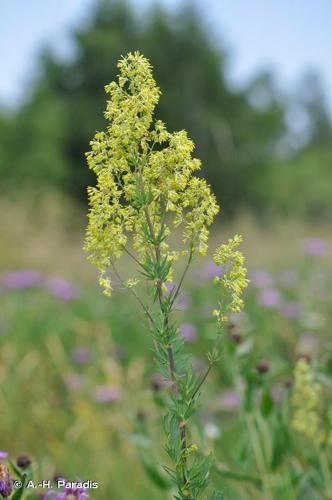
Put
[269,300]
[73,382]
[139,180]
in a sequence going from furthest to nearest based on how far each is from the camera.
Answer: [269,300] < [73,382] < [139,180]

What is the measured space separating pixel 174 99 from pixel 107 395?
816 inches

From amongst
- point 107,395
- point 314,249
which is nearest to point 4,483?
point 107,395

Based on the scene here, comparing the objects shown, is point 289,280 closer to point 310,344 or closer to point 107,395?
point 310,344

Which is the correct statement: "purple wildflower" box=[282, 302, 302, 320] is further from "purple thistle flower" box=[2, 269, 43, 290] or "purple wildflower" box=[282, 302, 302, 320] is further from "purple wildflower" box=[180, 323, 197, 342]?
"purple thistle flower" box=[2, 269, 43, 290]

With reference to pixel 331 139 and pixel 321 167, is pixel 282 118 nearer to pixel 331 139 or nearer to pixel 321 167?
pixel 321 167

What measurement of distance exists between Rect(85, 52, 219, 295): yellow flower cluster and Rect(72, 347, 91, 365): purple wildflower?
12.0 ft

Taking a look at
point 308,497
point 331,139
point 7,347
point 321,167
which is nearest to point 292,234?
point 7,347

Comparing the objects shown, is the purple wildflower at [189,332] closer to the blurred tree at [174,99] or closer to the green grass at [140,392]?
the green grass at [140,392]

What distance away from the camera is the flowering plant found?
1273mm

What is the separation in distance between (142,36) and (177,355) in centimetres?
2458

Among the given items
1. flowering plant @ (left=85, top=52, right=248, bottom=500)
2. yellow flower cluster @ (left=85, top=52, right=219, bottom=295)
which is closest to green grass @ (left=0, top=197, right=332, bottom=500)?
flowering plant @ (left=85, top=52, right=248, bottom=500)

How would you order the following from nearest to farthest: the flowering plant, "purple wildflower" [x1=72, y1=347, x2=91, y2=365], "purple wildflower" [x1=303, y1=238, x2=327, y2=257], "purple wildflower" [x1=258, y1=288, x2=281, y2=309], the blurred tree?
the flowering plant, "purple wildflower" [x1=72, y1=347, x2=91, y2=365], "purple wildflower" [x1=258, y1=288, x2=281, y2=309], "purple wildflower" [x1=303, y1=238, x2=327, y2=257], the blurred tree

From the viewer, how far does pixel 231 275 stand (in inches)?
51.8

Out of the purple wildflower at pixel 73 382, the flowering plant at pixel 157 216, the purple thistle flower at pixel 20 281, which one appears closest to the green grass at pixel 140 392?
the purple wildflower at pixel 73 382
